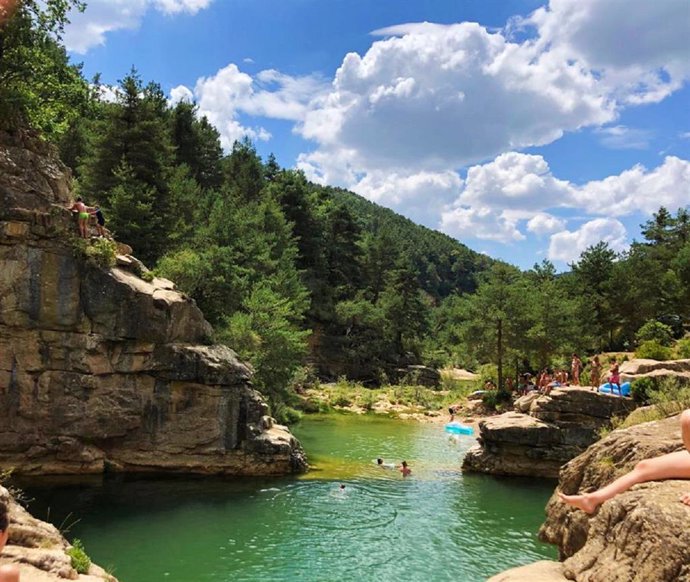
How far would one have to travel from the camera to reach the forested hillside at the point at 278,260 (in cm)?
3183

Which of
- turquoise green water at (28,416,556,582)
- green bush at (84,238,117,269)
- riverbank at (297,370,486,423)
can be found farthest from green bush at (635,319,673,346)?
green bush at (84,238,117,269)

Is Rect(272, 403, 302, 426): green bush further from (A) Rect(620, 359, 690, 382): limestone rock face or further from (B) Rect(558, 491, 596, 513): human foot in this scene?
(B) Rect(558, 491, 596, 513): human foot

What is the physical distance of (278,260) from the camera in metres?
49.4

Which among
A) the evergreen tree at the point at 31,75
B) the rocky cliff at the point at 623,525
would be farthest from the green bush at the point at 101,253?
the rocky cliff at the point at 623,525

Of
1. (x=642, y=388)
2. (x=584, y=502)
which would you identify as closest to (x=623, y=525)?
(x=584, y=502)

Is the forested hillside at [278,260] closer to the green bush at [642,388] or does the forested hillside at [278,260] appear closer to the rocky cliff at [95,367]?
the rocky cliff at [95,367]

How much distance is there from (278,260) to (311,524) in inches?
1274

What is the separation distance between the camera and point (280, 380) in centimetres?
3516

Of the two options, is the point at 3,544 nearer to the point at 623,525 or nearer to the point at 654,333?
the point at 623,525

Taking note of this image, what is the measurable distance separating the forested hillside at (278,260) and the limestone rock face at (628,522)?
24783 millimetres

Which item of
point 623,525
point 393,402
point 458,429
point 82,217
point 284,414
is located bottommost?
point 393,402

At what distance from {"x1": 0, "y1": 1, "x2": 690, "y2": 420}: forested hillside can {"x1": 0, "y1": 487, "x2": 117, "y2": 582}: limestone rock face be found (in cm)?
1887

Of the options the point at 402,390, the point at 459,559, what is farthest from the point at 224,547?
the point at 402,390

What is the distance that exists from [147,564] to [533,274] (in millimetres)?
58820
